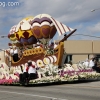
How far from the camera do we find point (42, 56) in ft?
65.3

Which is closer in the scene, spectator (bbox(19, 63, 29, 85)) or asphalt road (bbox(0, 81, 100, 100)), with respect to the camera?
asphalt road (bbox(0, 81, 100, 100))

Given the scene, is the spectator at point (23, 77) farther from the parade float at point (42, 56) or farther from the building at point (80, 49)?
the building at point (80, 49)

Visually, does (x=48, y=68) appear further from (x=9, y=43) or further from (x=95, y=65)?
(x=9, y=43)

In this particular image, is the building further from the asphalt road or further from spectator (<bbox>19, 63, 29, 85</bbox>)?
the asphalt road

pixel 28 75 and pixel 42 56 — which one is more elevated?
pixel 42 56

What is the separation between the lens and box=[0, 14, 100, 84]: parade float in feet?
52.9

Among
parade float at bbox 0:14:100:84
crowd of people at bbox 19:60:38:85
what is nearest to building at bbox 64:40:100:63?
parade float at bbox 0:14:100:84

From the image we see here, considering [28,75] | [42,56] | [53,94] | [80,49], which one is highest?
[80,49]

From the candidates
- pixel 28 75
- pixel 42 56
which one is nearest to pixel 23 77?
pixel 28 75

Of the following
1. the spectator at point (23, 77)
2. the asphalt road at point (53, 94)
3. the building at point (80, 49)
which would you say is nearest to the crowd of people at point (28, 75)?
the spectator at point (23, 77)

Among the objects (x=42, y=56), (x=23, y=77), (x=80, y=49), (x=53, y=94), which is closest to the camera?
(x=53, y=94)

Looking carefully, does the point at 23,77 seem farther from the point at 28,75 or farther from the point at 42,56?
the point at 42,56

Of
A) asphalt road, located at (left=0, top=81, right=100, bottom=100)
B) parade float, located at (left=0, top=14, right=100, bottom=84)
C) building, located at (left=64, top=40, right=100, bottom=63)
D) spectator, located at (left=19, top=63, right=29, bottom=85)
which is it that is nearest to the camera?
asphalt road, located at (left=0, top=81, right=100, bottom=100)

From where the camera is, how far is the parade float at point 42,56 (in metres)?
16.1
